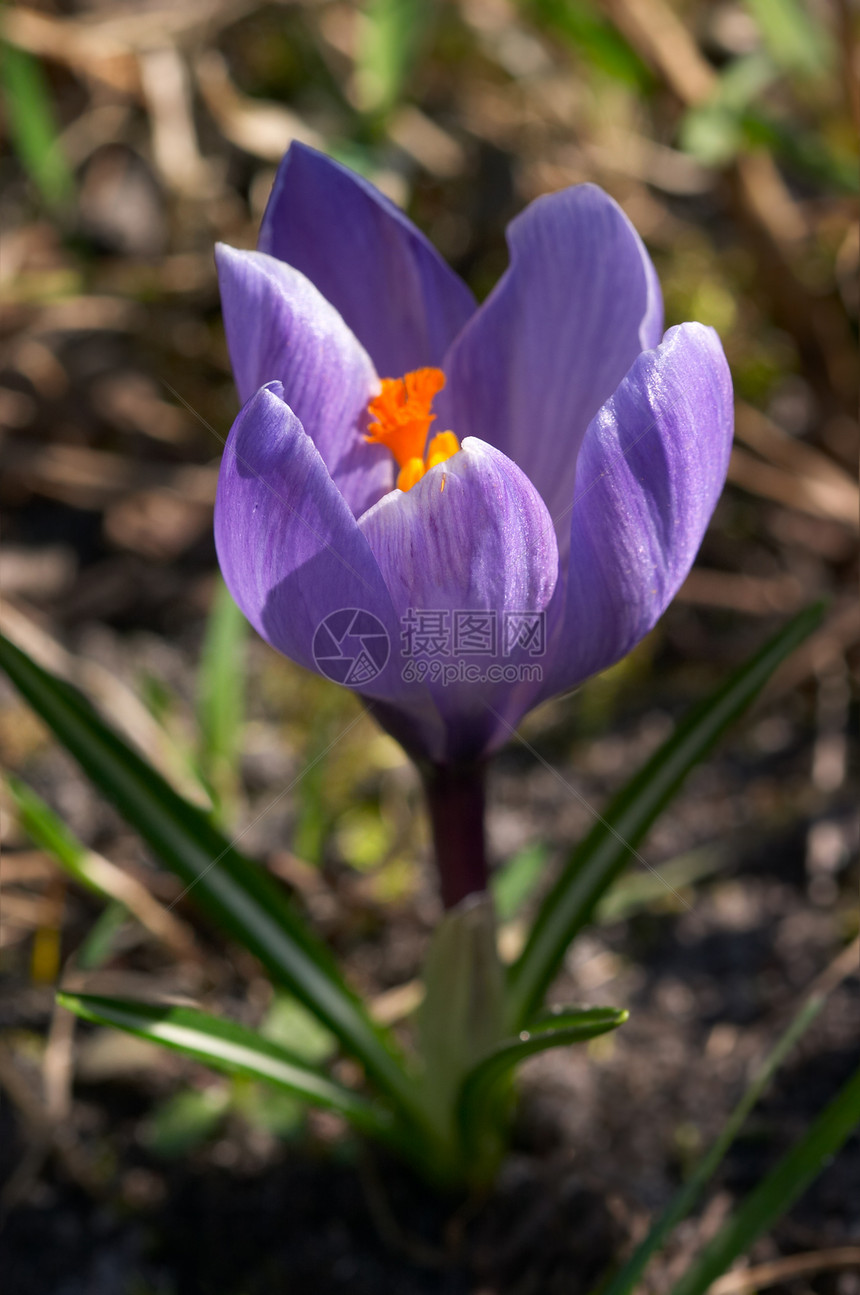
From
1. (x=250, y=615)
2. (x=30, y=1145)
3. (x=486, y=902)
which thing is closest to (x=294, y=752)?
(x=30, y=1145)

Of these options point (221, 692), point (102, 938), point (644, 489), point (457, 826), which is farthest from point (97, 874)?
point (644, 489)

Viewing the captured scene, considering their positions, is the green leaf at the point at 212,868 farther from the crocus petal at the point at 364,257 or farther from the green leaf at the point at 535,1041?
the crocus petal at the point at 364,257

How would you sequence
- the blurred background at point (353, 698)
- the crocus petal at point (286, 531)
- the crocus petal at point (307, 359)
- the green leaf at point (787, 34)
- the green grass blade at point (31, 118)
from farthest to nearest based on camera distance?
the green grass blade at point (31, 118), the green leaf at point (787, 34), the blurred background at point (353, 698), the crocus petal at point (307, 359), the crocus petal at point (286, 531)

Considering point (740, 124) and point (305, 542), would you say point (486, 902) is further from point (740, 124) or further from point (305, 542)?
point (740, 124)

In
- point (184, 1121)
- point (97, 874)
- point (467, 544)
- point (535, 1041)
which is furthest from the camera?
point (97, 874)

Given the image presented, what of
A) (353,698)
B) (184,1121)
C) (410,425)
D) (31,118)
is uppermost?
(410,425)

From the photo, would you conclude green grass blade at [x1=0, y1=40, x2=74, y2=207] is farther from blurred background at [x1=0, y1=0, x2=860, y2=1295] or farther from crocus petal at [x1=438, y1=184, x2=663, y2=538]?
crocus petal at [x1=438, y1=184, x2=663, y2=538]

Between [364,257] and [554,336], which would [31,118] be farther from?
[554,336]

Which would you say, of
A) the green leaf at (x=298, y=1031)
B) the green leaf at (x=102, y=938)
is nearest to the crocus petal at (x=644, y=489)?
the green leaf at (x=298, y=1031)
